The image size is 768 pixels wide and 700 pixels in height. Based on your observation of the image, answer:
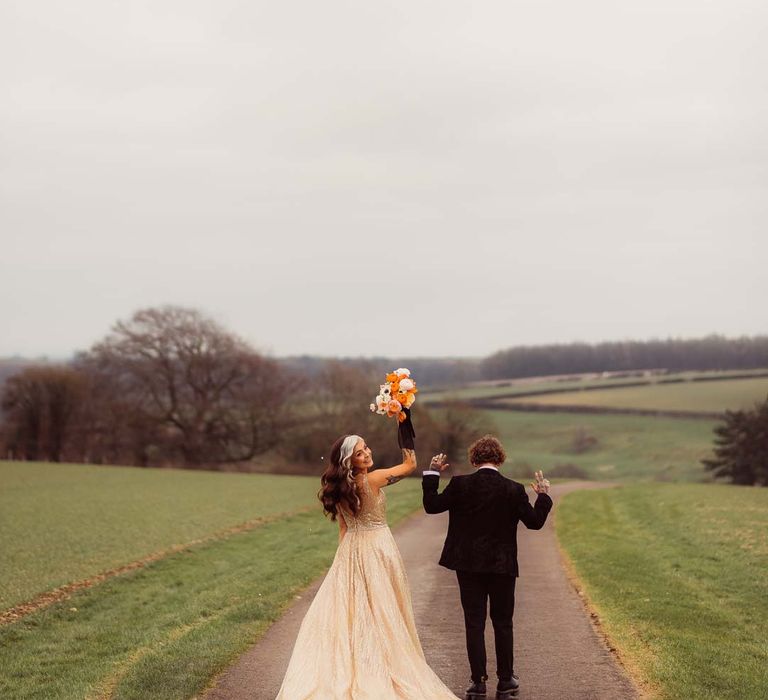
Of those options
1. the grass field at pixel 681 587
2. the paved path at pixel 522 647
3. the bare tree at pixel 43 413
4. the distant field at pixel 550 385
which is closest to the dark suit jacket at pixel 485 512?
the paved path at pixel 522 647

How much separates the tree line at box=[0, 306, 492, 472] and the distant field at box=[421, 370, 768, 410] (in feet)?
47.4

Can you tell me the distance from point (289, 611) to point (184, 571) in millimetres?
6613

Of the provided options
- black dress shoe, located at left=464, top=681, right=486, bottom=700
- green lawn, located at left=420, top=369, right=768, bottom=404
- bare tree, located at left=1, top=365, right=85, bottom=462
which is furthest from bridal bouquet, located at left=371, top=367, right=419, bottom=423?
green lawn, located at left=420, top=369, right=768, bottom=404

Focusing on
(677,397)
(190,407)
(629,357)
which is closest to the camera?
(190,407)

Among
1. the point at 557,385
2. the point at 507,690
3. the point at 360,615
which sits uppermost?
the point at 557,385

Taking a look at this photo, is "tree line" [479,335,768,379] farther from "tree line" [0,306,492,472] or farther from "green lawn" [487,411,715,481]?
"tree line" [0,306,492,472]

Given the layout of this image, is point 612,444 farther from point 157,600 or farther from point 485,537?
point 485,537

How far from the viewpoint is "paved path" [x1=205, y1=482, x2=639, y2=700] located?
8641 millimetres

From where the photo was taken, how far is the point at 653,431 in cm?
7638

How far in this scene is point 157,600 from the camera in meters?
15.7

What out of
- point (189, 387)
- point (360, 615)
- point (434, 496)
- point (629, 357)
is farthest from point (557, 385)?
point (360, 615)

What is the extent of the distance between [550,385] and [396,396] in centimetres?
9175

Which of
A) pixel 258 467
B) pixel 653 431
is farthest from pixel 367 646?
pixel 653 431

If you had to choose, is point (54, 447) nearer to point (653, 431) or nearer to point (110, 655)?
point (653, 431)
